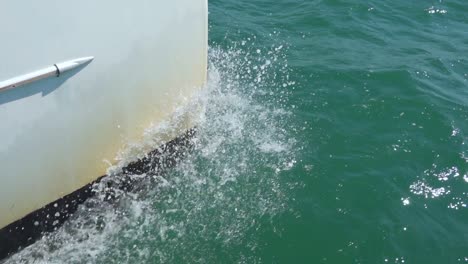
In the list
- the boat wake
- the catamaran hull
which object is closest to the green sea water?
the boat wake

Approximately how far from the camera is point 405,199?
6488mm

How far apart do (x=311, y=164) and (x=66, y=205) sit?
134 inches

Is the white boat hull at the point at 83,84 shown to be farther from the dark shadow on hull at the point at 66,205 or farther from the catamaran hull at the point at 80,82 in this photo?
the dark shadow on hull at the point at 66,205

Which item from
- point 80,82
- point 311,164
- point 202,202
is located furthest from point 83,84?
point 311,164

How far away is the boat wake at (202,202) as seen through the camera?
18.8 ft

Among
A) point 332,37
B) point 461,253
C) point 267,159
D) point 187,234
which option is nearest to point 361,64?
point 332,37

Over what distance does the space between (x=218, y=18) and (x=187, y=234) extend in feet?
19.9

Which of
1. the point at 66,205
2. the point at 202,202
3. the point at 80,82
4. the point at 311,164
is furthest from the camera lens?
the point at 311,164

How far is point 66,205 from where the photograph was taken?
237 inches

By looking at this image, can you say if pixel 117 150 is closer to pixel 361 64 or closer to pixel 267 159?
pixel 267 159

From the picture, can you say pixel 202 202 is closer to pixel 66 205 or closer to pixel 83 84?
pixel 66 205

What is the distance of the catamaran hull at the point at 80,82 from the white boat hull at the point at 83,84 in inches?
0.4

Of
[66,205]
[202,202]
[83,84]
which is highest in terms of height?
[83,84]

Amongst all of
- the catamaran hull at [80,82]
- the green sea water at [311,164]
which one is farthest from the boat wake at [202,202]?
the catamaran hull at [80,82]
